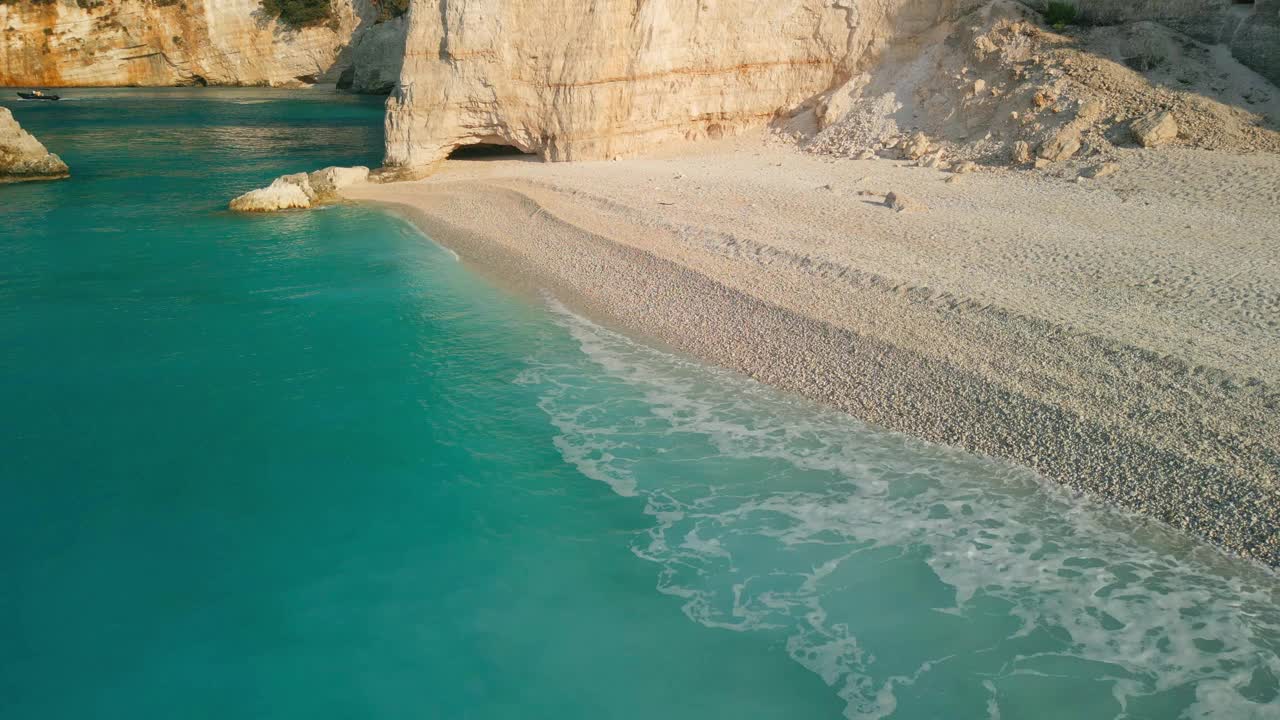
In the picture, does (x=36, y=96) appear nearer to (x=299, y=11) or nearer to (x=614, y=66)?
(x=299, y=11)

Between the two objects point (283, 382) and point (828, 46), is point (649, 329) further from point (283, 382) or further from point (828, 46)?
point (828, 46)

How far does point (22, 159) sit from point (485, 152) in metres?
11.9

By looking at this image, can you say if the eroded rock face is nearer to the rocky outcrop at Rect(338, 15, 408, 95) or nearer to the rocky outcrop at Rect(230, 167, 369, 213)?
the rocky outcrop at Rect(230, 167, 369, 213)

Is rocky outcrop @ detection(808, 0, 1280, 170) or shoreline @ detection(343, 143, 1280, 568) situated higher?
rocky outcrop @ detection(808, 0, 1280, 170)

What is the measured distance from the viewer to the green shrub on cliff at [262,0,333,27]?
5278 cm

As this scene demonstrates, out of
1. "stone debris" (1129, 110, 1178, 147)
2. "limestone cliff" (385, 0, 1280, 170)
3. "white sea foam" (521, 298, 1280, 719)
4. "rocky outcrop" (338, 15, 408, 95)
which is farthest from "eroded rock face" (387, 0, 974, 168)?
"rocky outcrop" (338, 15, 408, 95)

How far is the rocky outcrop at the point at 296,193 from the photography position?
1774 centimetres

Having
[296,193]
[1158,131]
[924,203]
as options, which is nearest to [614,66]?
[296,193]

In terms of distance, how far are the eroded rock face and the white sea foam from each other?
12.3 meters

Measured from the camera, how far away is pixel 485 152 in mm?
21969

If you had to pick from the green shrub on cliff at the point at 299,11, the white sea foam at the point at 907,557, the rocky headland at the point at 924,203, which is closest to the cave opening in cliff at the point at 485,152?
the rocky headland at the point at 924,203

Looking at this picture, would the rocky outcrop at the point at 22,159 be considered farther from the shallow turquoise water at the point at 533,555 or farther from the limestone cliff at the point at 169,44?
the limestone cliff at the point at 169,44

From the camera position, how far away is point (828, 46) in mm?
19203

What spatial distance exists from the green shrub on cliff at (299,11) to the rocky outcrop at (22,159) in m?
35.3
